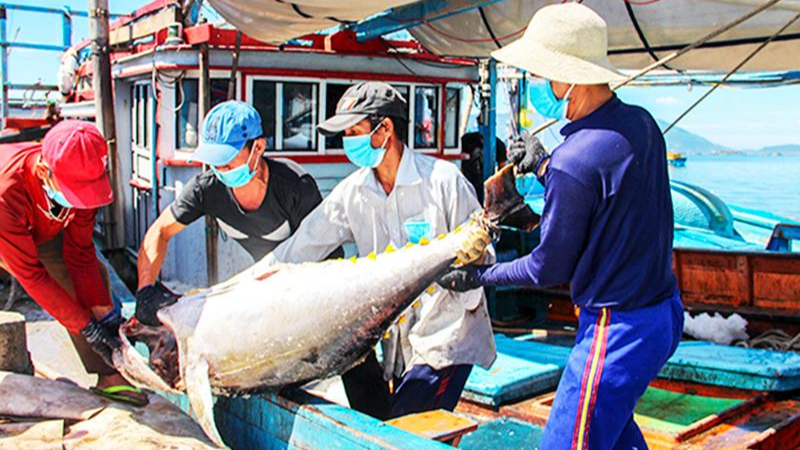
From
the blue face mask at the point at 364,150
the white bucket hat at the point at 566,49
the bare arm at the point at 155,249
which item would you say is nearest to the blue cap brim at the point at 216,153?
the bare arm at the point at 155,249

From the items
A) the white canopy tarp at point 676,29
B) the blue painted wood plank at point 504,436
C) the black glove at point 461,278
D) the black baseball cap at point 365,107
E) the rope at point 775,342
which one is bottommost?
the rope at point 775,342

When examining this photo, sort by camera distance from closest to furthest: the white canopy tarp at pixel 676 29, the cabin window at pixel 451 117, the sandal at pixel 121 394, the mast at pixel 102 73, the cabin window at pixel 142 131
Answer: the sandal at pixel 121 394 → the white canopy tarp at pixel 676 29 → the mast at pixel 102 73 → the cabin window at pixel 142 131 → the cabin window at pixel 451 117

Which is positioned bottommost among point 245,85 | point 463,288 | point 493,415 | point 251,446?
point 493,415

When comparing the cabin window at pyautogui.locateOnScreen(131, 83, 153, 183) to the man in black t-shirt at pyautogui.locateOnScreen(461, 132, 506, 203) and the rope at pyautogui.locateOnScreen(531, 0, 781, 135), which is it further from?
the rope at pyautogui.locateOnScreen(531, 0, 781, 135)

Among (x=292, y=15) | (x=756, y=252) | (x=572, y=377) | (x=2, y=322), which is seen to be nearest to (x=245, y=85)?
(x=292, y=15)

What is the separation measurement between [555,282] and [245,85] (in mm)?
5397

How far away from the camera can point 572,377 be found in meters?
2.39

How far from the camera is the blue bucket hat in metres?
3.55

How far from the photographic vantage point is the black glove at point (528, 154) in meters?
2.73

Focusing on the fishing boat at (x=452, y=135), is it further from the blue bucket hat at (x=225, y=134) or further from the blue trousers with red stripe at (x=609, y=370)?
the blue trousers with red stripe at (x=609, y=370)

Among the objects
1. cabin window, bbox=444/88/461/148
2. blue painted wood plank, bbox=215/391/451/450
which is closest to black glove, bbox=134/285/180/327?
blue painted wood plank, bbox=215/391/451/450

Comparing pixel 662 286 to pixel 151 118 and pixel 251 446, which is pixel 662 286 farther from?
pixel 151 118

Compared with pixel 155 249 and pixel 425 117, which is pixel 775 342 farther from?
pixel 155 249

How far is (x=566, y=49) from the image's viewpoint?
2402 millimetres
